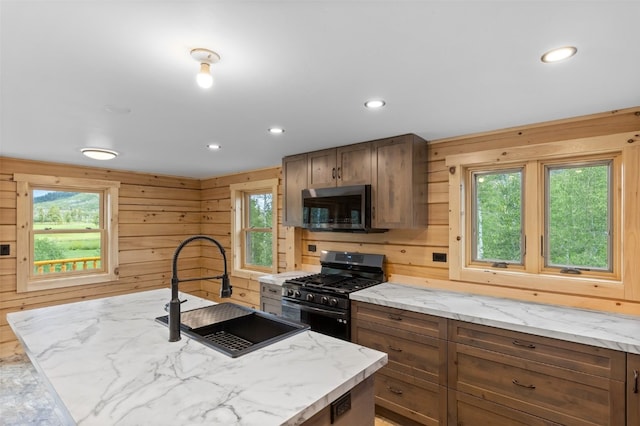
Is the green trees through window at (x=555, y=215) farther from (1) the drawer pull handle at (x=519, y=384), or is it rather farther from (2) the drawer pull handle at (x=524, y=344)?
(1) the drawer pull handle at (x=519, y=384)

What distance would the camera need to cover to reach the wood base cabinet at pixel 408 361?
7.38 ft

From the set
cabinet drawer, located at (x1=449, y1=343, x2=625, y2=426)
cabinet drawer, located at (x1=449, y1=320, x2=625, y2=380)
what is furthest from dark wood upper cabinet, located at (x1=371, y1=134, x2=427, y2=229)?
cabinet drawer, located at (x1=449, y1=343, x2=625, y2=426)

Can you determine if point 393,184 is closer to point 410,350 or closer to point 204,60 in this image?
point 410,350

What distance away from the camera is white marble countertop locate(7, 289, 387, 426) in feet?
3.26

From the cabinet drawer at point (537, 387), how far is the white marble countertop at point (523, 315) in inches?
8.2

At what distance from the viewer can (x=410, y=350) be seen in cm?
237

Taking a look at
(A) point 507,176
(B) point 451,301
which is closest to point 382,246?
(B) point 451,301

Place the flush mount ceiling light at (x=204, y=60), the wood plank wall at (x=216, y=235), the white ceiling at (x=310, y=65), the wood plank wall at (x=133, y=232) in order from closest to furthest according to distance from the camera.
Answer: the white ceiling at (x=310, y=65), the flush mount ceiling light at (x=204, y=60), the wood plank wall at (x=216, y=235), the wood plank wall at (x=133, y=232)

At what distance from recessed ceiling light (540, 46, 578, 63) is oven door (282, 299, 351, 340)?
2.11m

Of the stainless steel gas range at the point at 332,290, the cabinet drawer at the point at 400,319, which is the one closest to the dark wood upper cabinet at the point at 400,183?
the stainless steel gas range at the point at 332,290

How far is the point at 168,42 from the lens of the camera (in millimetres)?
1295

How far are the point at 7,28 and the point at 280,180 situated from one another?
3058 mm

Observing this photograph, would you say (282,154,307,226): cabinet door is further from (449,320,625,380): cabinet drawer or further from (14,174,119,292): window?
(14,174,119,292): window

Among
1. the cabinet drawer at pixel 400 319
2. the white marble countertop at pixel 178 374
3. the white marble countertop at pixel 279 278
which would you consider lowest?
the cabinet drawer at pixel 400 319
